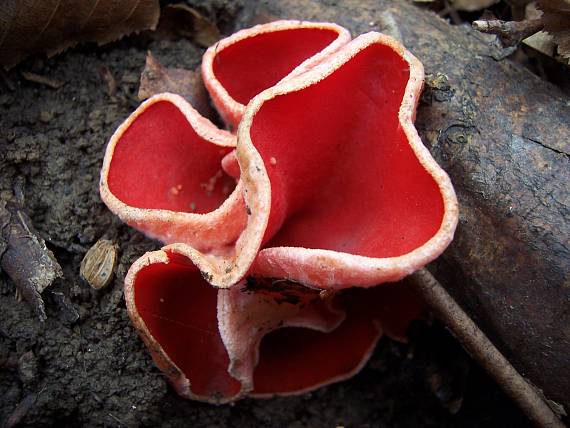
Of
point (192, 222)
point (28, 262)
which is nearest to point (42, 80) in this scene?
point (28, 262)

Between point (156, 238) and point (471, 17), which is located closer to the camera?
point (156, 238)

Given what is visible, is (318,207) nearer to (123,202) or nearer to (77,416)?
(123,202)

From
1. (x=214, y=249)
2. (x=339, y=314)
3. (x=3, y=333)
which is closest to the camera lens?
(x=214, y=249)

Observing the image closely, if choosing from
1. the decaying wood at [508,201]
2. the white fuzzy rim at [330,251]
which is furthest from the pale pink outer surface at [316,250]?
the decaying wood at [508,201]

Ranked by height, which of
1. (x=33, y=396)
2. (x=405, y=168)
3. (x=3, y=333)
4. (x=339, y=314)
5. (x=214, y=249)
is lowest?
(x=339, y=314)

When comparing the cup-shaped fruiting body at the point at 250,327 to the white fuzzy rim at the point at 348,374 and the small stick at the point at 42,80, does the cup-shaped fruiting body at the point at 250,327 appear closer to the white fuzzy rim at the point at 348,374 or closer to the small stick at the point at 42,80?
the white fuzzy rim at the point at 348,374

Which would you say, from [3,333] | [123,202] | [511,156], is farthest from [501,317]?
[3,333]

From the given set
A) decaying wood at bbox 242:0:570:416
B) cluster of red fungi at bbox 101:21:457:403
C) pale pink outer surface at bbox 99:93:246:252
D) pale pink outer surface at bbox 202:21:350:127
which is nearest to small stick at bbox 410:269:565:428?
decaying wood at bbox 242:0:570:416
